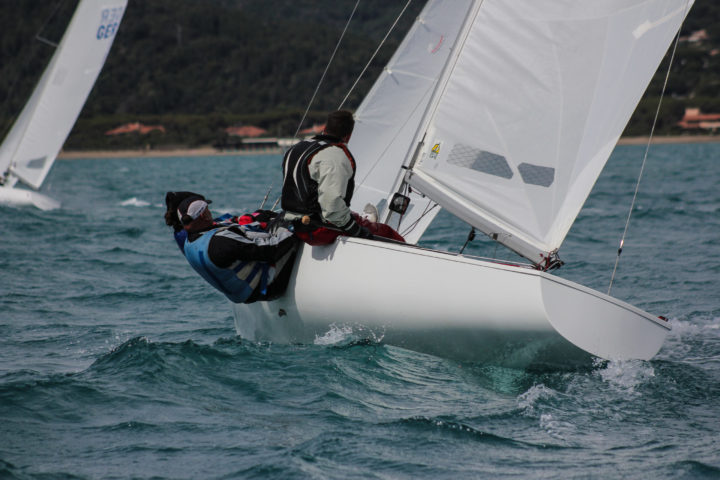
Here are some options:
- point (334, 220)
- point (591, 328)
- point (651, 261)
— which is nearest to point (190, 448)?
point (334, 220)

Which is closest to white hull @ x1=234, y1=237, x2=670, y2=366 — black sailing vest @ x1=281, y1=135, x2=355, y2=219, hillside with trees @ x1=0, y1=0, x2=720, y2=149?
black sailing vest @ x1=281, y1=135, x2=355, y2=219

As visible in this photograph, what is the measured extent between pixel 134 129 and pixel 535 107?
7219 centimetres

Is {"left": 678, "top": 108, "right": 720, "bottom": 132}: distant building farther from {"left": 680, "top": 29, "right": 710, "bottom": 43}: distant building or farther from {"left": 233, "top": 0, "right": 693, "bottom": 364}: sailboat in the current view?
{"left": 233, "top": 0, "right": 693, "bottom": 364}: sailboat

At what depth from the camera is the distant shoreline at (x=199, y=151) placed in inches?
2424

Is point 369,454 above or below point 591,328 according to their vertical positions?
below

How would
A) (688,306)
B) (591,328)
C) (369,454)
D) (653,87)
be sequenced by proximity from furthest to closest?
(653,87)
(688,306)
(591,328)
(369,454)

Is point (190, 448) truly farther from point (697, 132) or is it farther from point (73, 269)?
point (697, 132)

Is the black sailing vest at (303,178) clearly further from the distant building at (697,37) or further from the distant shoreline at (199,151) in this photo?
the distant building at (697,37)

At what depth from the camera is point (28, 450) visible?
3.11 meters

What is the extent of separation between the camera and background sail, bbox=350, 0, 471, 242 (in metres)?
5.88

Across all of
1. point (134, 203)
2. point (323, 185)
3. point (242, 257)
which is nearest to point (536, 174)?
point (323, 185)

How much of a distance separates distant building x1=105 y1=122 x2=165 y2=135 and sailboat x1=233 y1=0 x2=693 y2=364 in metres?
70.9

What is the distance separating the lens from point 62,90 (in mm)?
14930

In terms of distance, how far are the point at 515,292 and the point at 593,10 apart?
138cm
